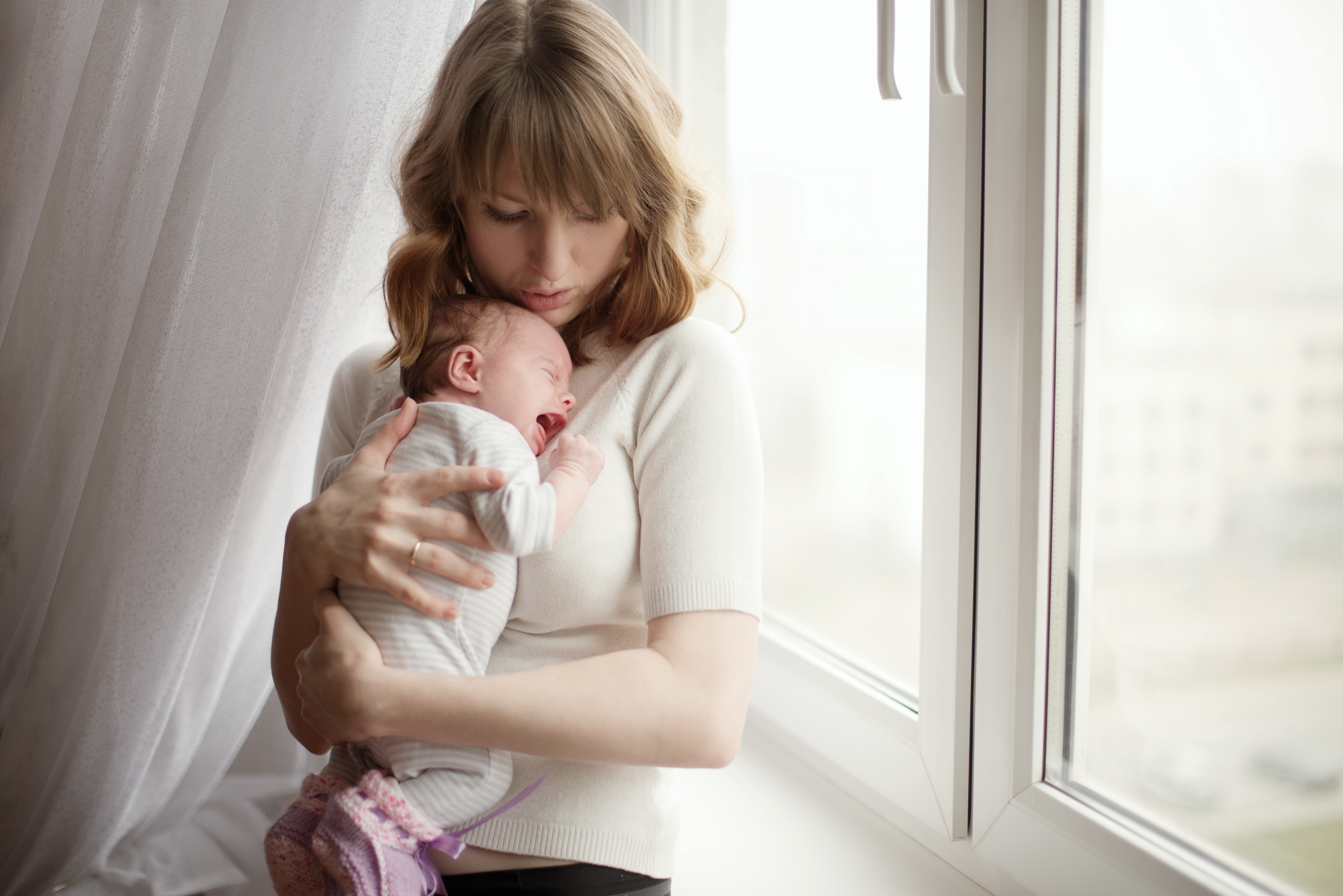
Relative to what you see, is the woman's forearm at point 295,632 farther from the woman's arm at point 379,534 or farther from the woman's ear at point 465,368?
the woman's ear at point 465,368

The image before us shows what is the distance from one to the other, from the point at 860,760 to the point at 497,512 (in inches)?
28.2

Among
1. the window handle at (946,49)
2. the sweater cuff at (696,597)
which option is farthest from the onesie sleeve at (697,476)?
the window handle at (946,49)

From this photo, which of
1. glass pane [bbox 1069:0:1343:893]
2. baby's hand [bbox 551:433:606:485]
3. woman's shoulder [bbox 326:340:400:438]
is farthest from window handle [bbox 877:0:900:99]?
woman's shoulder [bbox 326:340:400:438]

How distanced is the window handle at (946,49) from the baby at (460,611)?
1.58 ft

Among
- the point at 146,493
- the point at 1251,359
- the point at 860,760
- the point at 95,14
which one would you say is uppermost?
the point at 95,14

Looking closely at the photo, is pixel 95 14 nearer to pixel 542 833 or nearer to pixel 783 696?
pixel 542 833

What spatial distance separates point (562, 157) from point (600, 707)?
0.54 m

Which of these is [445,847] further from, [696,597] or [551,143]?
[551,143]

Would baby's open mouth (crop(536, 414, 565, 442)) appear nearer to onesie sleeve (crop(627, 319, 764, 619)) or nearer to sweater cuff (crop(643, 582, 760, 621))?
onesie sleeve (crop(627, 319, 764, 619))

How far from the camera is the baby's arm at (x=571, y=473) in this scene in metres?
0.81

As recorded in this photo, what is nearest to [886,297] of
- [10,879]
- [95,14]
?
[95,14]

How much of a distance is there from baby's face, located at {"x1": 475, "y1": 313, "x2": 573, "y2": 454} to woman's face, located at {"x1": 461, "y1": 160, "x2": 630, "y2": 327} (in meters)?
0.04

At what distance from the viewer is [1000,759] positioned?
3.16 ft

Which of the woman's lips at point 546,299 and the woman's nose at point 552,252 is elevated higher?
the woman's nose at point 552,252
